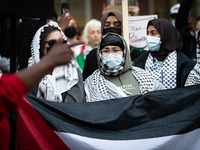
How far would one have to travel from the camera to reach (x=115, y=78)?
431 cm

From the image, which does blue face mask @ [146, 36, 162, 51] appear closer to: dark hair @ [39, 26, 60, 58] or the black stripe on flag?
dark hair @ [39, 26, 60, 58]

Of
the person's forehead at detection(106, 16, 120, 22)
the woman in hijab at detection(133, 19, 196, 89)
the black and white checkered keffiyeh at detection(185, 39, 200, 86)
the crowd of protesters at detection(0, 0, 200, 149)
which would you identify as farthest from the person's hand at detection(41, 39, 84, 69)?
the person's forehead at detection(106, 16, 120, 22)

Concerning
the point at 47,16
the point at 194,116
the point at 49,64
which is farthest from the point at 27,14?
the point at 194,116

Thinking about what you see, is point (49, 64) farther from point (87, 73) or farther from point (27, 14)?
point (87, 73)

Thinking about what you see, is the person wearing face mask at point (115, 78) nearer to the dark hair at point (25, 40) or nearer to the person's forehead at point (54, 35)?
the person's forehead at point (54, 35)

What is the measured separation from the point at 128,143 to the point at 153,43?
2030 mm

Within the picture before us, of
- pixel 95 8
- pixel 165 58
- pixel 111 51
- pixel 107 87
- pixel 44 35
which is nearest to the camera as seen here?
pixel 107 87

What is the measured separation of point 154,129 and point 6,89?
1833 millimetres

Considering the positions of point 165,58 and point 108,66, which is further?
point 165,58

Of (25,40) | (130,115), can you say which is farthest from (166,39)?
(130,115)

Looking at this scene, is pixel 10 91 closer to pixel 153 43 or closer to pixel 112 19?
pixel 153 43

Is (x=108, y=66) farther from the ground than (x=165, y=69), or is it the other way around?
(x=108, y=66)

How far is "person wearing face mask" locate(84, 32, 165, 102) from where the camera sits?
4.12 meters

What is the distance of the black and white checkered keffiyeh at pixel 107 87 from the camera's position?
13.4 feet
